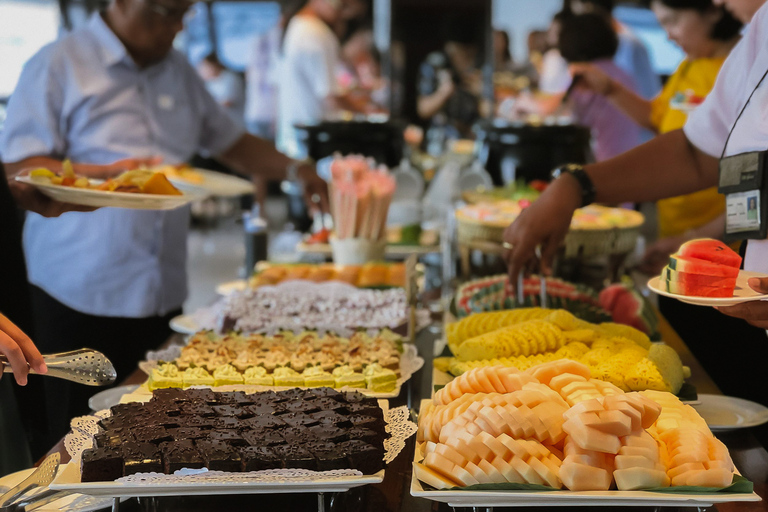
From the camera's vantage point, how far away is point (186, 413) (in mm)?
1388

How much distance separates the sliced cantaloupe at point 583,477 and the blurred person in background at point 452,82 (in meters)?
5.52

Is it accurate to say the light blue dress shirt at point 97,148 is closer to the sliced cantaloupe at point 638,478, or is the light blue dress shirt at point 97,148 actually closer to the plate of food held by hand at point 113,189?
the plate of food held by hand at point 113,189

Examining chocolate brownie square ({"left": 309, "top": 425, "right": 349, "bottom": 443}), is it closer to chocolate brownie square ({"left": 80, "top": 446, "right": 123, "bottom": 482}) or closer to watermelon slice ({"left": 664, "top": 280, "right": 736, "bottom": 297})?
chocolate brownie square ({"left": 80, "top": 446, "right": 123, "bottom": 482})

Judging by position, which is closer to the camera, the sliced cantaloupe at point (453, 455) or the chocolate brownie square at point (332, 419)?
the sliced cantaloupe at point (453, 455)

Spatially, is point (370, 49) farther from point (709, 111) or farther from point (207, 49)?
point (709, 111)

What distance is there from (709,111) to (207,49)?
33.2 feet

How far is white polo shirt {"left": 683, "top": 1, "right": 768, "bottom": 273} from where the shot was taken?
162cm

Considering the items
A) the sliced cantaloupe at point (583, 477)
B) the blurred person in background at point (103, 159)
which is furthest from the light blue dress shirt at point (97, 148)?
the sliced cantaloupe at point (583, 477)

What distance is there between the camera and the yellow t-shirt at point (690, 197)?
3.12 metres

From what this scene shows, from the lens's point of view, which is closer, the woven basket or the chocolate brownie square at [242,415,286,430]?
the chocolate brownie square at [242,415,286,430]

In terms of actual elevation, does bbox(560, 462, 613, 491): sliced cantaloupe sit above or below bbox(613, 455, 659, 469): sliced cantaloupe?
below

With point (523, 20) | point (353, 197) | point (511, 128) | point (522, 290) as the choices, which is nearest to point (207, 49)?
point (523, 20)

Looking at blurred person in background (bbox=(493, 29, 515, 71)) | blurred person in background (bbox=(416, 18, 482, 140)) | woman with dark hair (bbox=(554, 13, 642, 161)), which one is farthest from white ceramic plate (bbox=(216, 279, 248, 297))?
blurred person in background (bbox=(493, 29, 515, 71))

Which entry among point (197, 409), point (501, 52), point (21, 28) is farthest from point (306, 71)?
point (197, 409)
